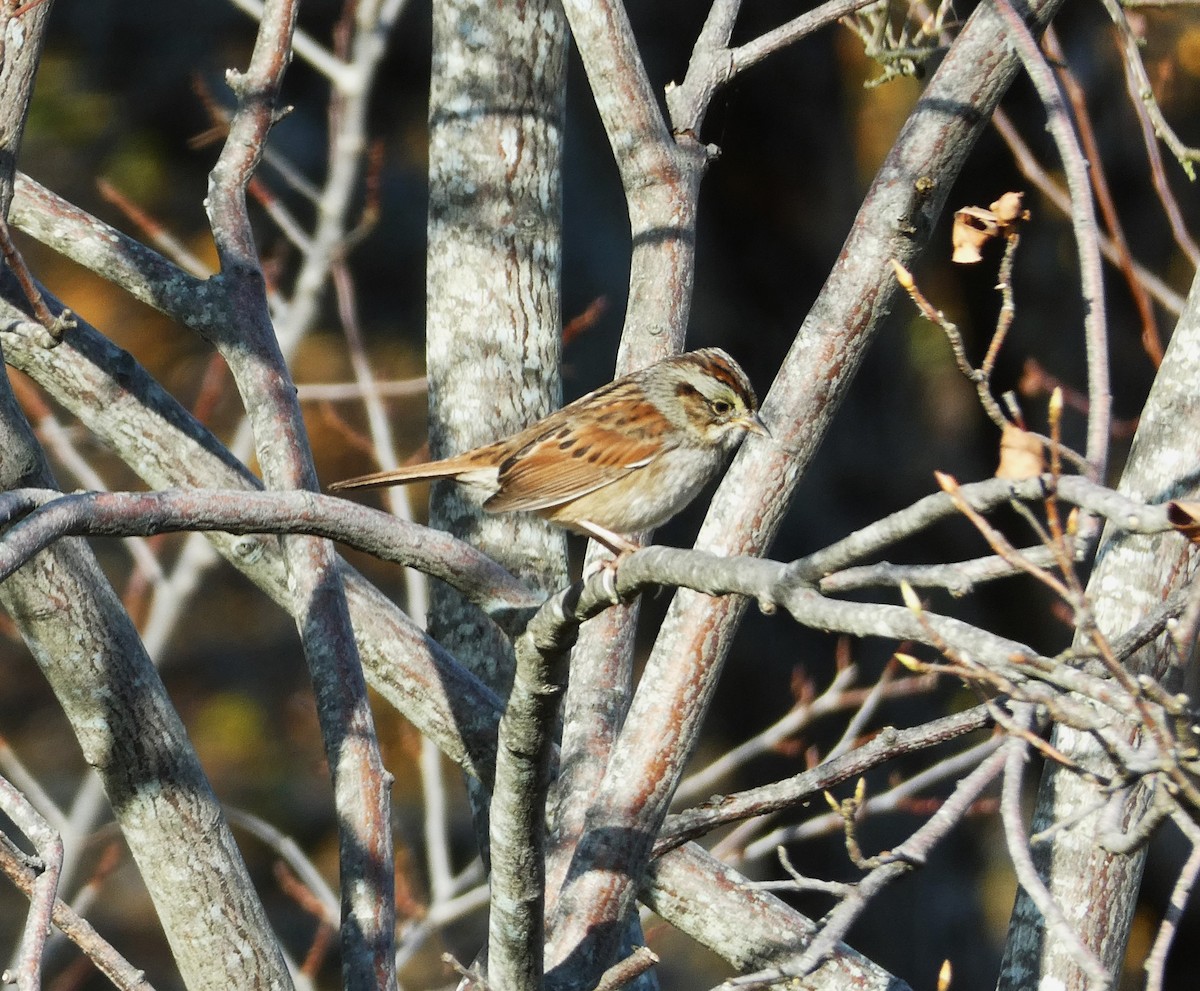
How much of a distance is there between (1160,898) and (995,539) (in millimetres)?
9377

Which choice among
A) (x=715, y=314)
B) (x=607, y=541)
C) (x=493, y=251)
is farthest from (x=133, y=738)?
(x=715, y=314)

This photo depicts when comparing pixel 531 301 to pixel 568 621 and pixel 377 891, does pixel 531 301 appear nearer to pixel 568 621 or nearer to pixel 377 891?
pixel 377 891

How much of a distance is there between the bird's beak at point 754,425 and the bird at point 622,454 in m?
0.06

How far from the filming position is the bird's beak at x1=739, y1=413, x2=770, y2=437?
4.01m

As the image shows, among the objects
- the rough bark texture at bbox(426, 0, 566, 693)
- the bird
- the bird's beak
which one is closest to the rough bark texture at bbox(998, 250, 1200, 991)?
the bird's beak

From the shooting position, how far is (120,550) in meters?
8.48

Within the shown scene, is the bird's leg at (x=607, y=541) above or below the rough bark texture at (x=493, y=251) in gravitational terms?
below

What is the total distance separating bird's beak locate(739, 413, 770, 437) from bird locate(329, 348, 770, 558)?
0.06 m

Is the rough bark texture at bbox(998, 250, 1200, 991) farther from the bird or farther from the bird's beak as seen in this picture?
the bird

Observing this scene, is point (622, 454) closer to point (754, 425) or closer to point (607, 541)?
point (607, 541)

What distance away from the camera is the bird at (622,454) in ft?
14.1

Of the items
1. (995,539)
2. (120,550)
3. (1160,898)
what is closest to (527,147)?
(995,539)

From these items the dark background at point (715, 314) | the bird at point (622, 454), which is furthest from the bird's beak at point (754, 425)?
the dark background at point (715, 314)

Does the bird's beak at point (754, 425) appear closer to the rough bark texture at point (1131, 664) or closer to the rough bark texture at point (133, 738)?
the rough bark texture at point (1131, 664)
